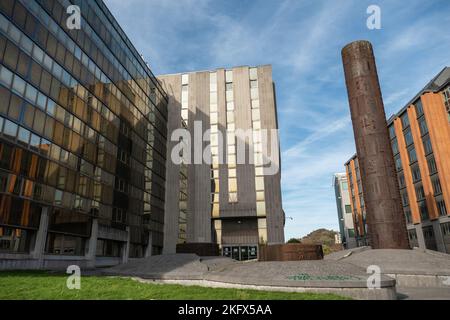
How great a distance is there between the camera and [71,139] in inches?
1264

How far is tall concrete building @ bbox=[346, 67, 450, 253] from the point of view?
47875 mm

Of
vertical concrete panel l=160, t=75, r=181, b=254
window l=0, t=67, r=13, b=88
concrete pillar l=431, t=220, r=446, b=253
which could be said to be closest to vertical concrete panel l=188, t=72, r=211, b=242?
vertical concrete panel l=160, t=75, r=181, b=254

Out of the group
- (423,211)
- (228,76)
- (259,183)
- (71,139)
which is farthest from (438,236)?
(71,139)

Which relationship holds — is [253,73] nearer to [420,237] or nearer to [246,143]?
[246,143]

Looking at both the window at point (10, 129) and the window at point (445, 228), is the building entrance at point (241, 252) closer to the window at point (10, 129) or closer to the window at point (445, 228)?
the window at point (445, 228)

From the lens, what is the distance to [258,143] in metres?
55.9

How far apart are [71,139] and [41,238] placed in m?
10.3

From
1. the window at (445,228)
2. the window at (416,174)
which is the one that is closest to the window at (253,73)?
the window at (416,174)

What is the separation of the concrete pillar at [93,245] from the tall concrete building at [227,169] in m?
21.2

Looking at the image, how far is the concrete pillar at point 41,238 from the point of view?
26547mm
